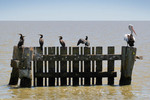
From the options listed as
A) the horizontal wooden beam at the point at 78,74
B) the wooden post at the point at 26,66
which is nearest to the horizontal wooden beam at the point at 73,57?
the wooden post at the point at 26,66

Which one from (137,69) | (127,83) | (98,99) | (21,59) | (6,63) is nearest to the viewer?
(98,99)

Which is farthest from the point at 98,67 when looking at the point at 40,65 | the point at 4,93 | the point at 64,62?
the point at 4,93

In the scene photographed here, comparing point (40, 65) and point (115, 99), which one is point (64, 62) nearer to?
point (40, 65)

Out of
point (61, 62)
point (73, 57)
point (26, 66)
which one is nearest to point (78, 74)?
point (73, 57)

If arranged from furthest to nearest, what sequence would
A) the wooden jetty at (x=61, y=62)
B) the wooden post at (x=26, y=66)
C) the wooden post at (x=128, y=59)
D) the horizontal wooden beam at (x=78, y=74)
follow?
the wooden post at (x=128, y=59), the horizontal wooden beam at (x=78, y=74), the wooden jetty at (x=61, y=62), the wooden post at (x=26, y=66)

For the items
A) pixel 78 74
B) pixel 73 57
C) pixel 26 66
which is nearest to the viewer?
pixel 26 66

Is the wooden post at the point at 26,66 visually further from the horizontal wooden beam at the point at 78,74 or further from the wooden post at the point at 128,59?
the wooden post at the point at 128,59

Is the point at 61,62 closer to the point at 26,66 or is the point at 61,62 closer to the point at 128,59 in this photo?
the point at 26,66

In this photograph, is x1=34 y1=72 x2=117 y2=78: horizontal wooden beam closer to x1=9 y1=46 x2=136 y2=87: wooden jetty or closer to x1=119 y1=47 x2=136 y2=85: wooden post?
x1=9 y1=46 x2=136 y2=87: wooden jetty

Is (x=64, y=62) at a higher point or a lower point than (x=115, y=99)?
higher

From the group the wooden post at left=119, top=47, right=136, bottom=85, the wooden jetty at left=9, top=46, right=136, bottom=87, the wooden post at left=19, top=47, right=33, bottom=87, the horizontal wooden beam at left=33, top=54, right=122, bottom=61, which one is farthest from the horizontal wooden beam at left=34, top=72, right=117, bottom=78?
the horizontal wooden beam at left=33, top=54, right=122, bottom=61

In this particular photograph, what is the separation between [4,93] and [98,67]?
4.46 meters

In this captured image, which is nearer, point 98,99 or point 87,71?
point 98,99

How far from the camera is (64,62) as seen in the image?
54.3ft
